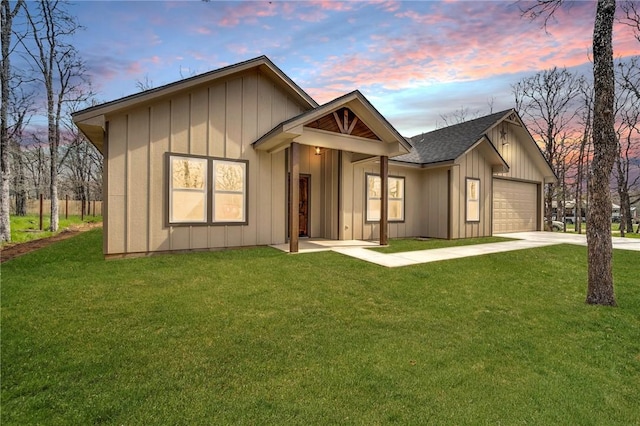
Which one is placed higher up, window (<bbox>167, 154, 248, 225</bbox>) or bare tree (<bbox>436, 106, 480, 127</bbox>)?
bare tree (<bbox>436, 106, 480, 127</bbox>)

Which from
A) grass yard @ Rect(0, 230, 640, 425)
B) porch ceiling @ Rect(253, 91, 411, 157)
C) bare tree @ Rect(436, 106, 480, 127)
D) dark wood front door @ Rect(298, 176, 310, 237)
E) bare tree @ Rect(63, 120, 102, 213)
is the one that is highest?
bare tree @ Rect(436, 106, 480, 127)

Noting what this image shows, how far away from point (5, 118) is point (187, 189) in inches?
319

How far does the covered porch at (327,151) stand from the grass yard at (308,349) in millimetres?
3282

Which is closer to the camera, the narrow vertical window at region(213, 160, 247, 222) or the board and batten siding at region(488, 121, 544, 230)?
the narrow vertical window at region(213, 160, 247, 222)

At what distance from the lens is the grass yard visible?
7.21 feet

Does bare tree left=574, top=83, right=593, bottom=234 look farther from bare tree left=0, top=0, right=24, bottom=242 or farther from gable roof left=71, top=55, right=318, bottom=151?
bare tree left=0, top=0, right=24, bottom=242

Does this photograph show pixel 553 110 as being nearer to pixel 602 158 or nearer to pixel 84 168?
pixel 602 158

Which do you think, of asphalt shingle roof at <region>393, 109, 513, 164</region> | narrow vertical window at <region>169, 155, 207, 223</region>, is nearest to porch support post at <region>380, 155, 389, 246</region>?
asphalt shingle roof at <region>393, 109, 513, 164</region>

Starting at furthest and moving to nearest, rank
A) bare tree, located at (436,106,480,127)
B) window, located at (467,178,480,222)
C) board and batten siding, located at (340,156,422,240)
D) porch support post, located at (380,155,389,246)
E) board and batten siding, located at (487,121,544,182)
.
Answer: bare tree, located at (436,106,480,127), board and batten siding, located at (487,121,544,182), window, located at (467,178,480,222), board and batten siding, located at (340,156,422,240), porch support post, located at (380,155,389,246)

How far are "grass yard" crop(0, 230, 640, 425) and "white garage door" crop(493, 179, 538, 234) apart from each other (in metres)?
8.49

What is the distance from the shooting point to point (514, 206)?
47.3 feet

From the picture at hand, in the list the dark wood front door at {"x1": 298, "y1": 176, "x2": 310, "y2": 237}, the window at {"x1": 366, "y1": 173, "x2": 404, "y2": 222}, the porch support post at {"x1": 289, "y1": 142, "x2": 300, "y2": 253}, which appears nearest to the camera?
the porch support post at {"x1": 289, "y1": 142, "x2": 300, "y2": 253}

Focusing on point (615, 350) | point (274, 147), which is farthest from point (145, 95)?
point (615, 350)

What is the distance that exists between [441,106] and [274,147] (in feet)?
82.4
